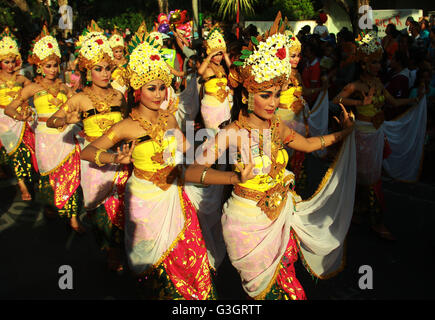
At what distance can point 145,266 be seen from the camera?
3.75 m

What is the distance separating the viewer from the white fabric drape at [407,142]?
20.2 ft

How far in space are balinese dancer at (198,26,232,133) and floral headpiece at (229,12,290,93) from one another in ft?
15.0

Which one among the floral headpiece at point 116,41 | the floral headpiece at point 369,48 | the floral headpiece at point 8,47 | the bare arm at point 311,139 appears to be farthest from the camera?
the floral headpiece at point 116,41

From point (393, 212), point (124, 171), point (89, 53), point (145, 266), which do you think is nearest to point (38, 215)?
point (124, 171)

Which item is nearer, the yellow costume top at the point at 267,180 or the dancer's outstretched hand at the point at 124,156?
the yellow costume top at the point at 267,180

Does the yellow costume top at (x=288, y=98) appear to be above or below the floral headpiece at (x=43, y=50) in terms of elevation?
below

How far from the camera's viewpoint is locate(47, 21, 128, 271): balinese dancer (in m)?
4.64

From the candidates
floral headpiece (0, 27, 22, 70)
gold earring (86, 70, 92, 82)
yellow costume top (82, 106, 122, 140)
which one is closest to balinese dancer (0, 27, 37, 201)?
floral headpiece (0, 27, 22, 70)

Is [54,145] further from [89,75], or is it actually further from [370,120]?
[370,120]

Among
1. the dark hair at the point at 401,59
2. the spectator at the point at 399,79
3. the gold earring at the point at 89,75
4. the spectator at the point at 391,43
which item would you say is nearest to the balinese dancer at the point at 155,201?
the gold earring at the point at 89,75

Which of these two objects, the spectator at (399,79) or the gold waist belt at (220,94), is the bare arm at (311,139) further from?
the gold waist belt at (220,94)

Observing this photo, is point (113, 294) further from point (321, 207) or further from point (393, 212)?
point (393, 212)

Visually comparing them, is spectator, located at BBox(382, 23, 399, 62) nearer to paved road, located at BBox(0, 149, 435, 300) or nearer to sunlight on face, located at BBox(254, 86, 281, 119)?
paved road, located at BBox(0, 149, 435, 300)

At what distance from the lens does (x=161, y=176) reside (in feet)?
12.2
